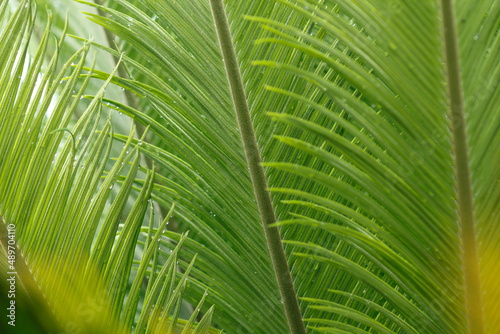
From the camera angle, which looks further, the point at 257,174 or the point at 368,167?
the point at 257,174

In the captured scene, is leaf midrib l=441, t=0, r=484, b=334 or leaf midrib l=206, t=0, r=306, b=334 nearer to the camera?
leaf midrib l=441, t=0, r=484, b=334

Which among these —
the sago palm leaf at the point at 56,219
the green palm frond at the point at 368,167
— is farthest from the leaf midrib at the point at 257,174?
the sago palm leaf at the point at 56,219

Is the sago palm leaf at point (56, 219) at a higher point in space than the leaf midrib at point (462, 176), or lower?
lower

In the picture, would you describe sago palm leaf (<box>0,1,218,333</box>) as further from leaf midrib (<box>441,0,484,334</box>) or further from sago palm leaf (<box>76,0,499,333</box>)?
leaf midrib (<box>441,0,484,334</box>)

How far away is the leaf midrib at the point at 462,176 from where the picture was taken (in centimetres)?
62

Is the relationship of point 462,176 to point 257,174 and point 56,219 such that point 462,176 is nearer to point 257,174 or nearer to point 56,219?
point 257,174

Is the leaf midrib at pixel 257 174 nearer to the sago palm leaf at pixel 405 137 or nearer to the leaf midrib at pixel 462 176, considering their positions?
the sago palm leaf at pixel 405 137

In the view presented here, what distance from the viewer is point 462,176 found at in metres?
0.67

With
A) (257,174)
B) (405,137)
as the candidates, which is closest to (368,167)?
(405,137)

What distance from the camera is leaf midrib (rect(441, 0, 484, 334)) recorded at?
2.03 ft

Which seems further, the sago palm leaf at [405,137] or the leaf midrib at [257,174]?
the leaf midrib at [257,174]

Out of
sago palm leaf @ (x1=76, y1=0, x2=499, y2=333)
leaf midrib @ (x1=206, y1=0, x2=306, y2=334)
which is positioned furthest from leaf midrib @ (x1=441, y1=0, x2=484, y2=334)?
leaf midrib @ (x1=206, y1=0, x2=306, y2=334)

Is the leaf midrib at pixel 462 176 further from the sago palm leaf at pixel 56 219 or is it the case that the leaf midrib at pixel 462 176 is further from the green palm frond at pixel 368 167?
the sago palm leaf at pixel 56 219

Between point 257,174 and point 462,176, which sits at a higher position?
point 462,176
